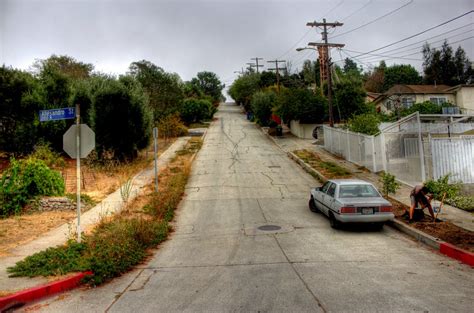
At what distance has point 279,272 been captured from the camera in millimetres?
7652

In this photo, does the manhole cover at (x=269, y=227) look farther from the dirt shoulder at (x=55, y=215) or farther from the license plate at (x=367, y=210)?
the dirt shoulder at (x=55, y=215)

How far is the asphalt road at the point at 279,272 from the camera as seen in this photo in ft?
19.9

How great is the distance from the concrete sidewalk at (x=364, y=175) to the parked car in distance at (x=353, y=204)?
230 cm

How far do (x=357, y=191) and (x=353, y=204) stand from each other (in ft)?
3.97

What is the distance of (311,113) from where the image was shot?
3766cm

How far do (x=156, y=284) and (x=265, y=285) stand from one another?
6.68 ft

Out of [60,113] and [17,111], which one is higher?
[17,111]

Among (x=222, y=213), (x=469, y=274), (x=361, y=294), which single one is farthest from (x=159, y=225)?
(x=469, y=274)

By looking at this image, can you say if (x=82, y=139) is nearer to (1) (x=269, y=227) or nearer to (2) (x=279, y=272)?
(2) (x=279, y=272)

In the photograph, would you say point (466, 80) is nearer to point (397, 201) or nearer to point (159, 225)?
point (397, 201)

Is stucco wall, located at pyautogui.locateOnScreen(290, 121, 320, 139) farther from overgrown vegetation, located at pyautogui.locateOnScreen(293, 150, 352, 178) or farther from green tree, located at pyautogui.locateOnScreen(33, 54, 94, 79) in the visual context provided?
green tree, located at pyautogui.locateOnScreen(33, 54, 94, 79)

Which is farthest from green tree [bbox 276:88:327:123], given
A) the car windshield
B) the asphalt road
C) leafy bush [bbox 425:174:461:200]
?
leafy bush [bbox 425:174:461:200]

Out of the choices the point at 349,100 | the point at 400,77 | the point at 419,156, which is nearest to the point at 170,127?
the point at 349,100

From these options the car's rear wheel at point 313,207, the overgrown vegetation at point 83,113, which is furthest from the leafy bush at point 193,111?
the car's rear wheel at point 313,207
